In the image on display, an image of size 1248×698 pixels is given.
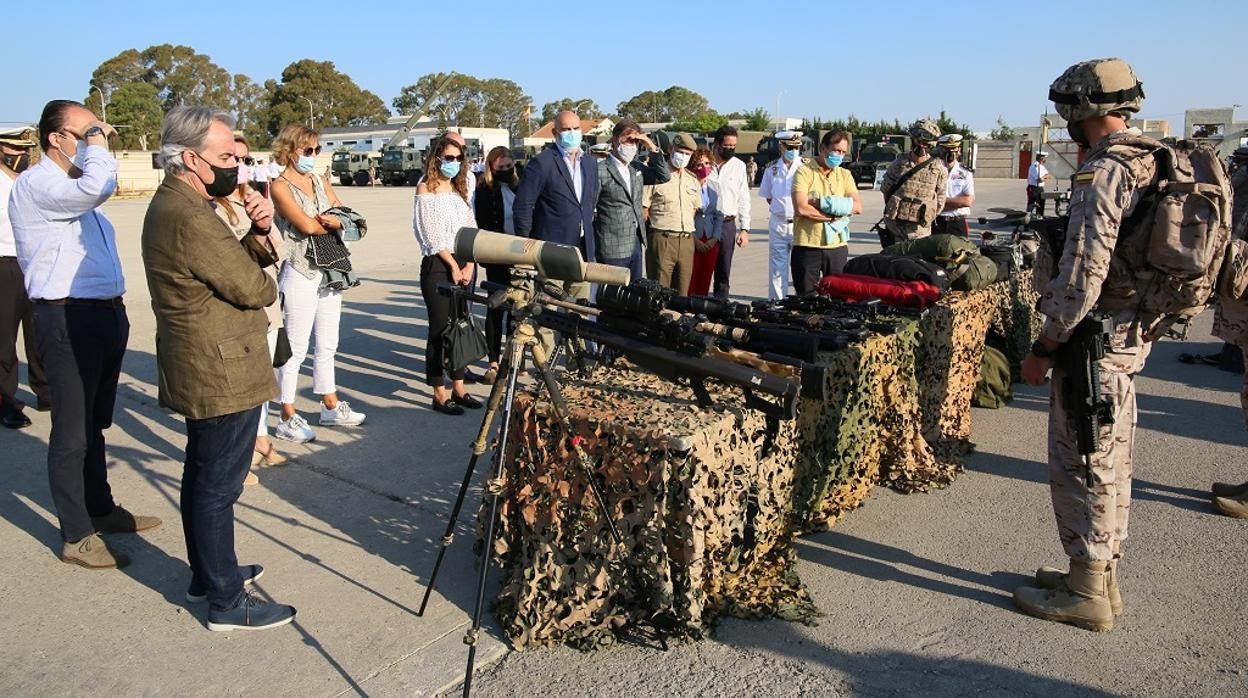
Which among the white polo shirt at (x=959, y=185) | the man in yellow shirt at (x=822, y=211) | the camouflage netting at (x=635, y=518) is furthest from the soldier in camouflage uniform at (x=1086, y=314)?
the white polo shirt at (x=959, y=185)

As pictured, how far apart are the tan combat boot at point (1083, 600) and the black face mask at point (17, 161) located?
6.12 meters

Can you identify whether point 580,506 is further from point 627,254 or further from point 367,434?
point 627,254

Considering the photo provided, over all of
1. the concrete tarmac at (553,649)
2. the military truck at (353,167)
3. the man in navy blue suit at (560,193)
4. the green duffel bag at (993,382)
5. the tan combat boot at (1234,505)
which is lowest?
the concrete tarmac at (553,649)

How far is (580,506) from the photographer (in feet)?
10.2

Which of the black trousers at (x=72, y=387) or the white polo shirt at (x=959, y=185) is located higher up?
the white polo shirt at (x=959, y=185)

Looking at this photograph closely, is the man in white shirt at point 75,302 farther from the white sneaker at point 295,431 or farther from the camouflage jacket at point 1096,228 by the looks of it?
the camouflage jacket at point 1096,228

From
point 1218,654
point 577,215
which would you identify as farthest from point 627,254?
point 1218,654

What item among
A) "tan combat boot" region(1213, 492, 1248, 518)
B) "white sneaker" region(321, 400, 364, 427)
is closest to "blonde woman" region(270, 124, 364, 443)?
"white sneaker" region(321, 400, 364, 427)

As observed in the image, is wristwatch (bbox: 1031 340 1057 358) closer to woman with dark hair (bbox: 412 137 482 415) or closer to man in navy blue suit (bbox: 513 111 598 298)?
man in navy blue suit (bbox: 513 111 598 298)

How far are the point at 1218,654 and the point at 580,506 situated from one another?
234cm

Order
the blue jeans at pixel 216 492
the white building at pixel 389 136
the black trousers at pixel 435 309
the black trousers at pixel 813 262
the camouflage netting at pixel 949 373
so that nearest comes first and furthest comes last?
the blue jeans at pixel 216 492 → the camouflage netting at pixel 949 373 → the black trousers at pixel 435 309 → the black trousers at pixel 813 262 → the white building at pixel 389 136

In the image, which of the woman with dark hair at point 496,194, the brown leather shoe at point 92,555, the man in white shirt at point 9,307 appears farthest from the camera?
the woman with dark hair at point 496,194

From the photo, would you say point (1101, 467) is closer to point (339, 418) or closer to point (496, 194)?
point (339, 418)

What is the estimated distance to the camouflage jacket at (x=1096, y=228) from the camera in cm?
304
